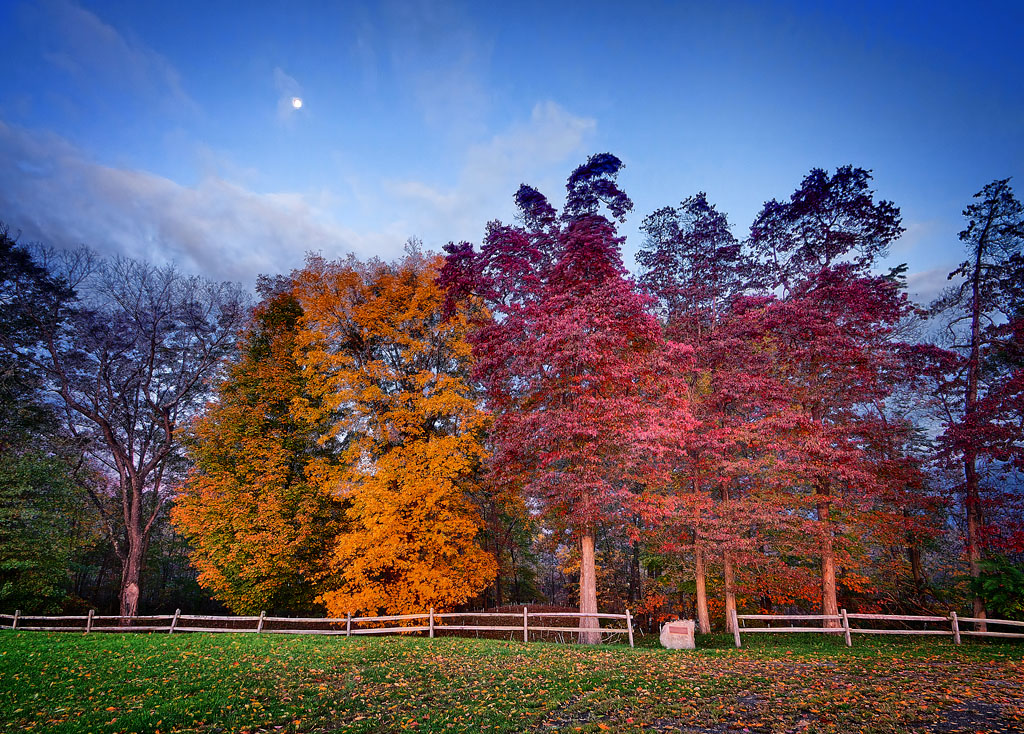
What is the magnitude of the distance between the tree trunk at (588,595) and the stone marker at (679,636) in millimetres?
2029

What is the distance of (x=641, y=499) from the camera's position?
14734 mm

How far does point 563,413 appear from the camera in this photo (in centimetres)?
1370

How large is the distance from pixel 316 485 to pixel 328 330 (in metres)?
6.35

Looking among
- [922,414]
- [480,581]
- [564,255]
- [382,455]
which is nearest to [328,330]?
[382,455]

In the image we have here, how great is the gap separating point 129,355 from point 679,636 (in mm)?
23541

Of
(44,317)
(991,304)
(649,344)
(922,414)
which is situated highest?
(44,317)

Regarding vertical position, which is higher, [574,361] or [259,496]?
[574,361]

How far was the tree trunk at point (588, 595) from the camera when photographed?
44.6 feet

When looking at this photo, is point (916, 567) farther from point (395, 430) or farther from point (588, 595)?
point (395, 430)

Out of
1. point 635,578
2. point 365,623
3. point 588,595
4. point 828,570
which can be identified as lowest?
point 365,623

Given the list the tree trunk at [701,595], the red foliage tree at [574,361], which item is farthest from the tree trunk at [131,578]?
the tree trunk at [701,595]

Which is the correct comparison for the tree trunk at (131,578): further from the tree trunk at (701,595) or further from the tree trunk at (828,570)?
the tree trunk at (828,570)

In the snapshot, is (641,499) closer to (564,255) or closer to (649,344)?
(649,344)

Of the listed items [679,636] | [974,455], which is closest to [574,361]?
[679,636]
